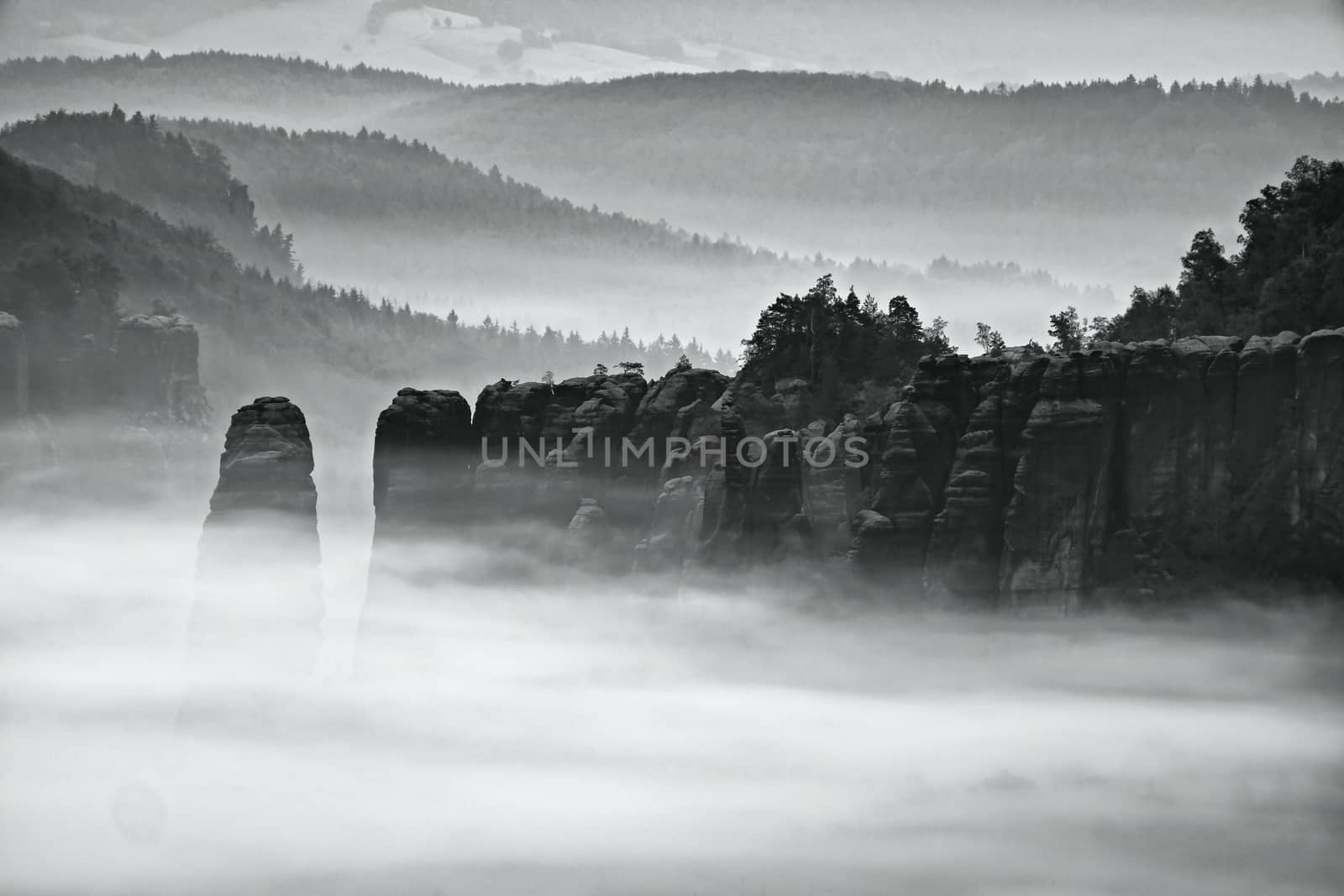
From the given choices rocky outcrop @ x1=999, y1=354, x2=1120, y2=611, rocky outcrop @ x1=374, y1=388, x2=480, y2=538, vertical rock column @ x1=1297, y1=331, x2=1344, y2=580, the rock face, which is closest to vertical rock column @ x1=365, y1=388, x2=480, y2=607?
rocky outcrop @ x1=374, y1=388, x2=480, y2=538

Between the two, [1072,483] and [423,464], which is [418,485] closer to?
[423,464]

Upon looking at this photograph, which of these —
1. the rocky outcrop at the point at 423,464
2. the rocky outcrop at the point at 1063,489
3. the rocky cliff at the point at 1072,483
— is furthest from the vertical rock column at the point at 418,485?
the rocky outcrop at the point at 1063,489

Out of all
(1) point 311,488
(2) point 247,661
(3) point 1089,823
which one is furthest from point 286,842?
(3) point 1089,823

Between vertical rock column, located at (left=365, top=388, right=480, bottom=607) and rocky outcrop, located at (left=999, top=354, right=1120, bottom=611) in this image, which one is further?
vertical rock column, located at (left=365, top=388, right=480, bottom=607)

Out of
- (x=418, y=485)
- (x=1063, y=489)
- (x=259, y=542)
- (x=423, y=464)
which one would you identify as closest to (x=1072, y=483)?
(x=1063, y=489)

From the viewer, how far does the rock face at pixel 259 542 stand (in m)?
184

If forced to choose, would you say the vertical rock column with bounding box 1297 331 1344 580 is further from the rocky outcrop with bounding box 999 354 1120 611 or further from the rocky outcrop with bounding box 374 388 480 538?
the rocky outcrop with bounding box 374 388 480 538

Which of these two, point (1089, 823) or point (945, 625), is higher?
point (945, 625)

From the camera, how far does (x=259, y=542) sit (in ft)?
604

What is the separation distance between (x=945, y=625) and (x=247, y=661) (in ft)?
161

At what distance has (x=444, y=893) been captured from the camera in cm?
18138

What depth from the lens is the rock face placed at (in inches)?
7244

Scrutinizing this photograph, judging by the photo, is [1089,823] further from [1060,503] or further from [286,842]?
[286,842]

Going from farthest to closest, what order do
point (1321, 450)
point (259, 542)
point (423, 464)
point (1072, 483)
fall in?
point (423, 464), point (259, 542), point (1072, 483), point (1321, 450)
